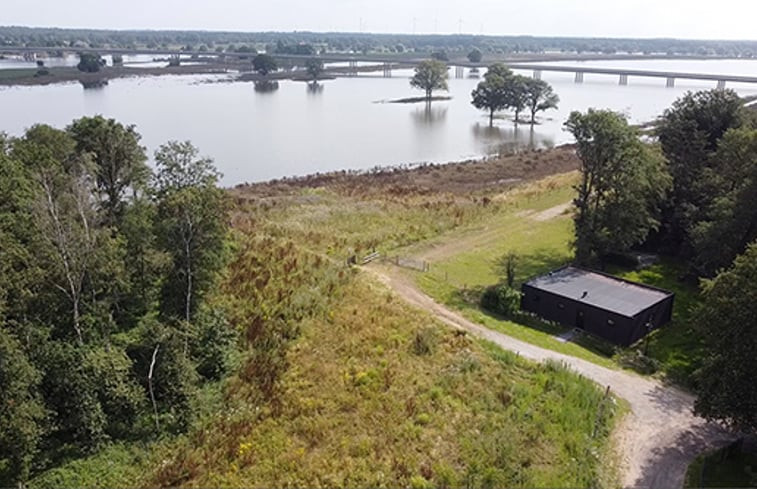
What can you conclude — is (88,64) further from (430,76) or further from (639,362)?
(639,362)

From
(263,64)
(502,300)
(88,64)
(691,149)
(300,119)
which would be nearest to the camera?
(502,300)

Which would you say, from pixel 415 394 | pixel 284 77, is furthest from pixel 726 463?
pixel 284 77

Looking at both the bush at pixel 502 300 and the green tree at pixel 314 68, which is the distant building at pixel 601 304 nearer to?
Answer: the bush at pixel 502 300

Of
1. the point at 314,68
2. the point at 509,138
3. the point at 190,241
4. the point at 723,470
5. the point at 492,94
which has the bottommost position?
the point at 723,470

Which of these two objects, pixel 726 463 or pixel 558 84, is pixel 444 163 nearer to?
pixel 726 463

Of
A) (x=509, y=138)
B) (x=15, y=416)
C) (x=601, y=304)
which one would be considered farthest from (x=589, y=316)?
(x=509, y=138)

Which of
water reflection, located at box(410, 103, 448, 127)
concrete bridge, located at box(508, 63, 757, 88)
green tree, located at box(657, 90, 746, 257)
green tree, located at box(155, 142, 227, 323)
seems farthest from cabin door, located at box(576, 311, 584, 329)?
concrete bridge, located at box(508, 63, 757, 88)

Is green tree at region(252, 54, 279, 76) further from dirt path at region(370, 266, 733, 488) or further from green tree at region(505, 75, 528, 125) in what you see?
dirt path at region(370, 266, 733, 488)

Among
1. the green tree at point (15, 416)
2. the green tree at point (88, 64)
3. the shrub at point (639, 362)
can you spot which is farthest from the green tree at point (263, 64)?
the green tree at point (15, 416)
